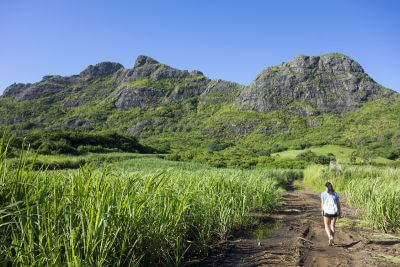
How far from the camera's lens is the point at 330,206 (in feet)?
30.1

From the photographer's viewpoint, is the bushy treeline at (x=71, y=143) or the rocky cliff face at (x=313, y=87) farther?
the rocky cliff face at (x=313, y=87)

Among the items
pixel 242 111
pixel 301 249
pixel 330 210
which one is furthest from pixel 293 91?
pixel 301 249

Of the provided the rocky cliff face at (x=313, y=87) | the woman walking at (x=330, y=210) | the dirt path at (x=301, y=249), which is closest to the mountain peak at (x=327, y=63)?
the rocky cliff face at (x=313, y=87)

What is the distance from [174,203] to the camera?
5.89 meters

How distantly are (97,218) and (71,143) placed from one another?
35.6 m

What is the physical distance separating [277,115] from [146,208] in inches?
5599

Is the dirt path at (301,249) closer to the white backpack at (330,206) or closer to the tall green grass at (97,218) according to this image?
the tall green grass at (97,218)

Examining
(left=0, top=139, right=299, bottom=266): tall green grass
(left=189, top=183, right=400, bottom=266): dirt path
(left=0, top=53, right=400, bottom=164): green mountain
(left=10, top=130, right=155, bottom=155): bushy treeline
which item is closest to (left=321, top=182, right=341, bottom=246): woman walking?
(left=189, top=183, right=400, bottom=266): dirt path

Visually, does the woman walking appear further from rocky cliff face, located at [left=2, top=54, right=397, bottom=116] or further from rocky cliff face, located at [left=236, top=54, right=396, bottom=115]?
rocky cliff face, located at [left=236, top=54, right=396, bottom=115]

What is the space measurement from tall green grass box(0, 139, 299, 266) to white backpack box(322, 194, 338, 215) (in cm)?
265

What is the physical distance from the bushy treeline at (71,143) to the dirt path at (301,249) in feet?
75.0

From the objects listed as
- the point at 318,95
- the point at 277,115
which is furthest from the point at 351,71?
the point at 277,115

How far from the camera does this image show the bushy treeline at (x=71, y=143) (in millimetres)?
31344

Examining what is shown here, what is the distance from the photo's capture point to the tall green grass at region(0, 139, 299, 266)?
3.30 metres
